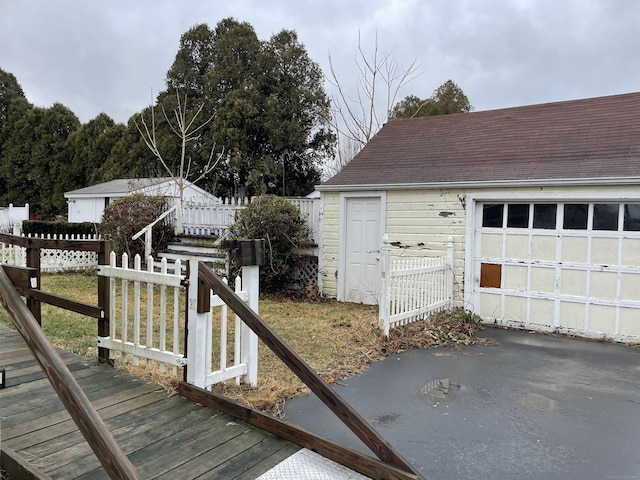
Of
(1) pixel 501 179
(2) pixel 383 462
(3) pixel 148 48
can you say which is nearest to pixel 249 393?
(2) pixel 383 462

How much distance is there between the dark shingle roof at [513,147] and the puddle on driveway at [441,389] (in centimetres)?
391

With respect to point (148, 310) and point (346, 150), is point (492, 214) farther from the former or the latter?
point (346, 150)

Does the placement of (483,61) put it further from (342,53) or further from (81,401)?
(81,401)

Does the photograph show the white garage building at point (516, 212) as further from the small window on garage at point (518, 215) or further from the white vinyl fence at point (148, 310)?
the white vinyl fence at point (148, 310)

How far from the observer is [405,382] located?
183 inches

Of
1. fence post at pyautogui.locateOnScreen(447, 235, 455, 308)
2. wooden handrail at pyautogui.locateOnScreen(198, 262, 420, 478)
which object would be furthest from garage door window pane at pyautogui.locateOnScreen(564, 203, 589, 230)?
wooden handrail at pyautogui.locateOnScreen(198, 262, 420, 478)

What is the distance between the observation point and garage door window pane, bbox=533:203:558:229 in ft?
23.4

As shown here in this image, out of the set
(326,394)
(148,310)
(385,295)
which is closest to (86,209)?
(385,295)

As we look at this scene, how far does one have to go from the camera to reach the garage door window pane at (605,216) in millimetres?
6668

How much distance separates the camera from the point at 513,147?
8133 mm

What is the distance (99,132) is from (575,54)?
2904 centimetres

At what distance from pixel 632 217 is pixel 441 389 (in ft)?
14.3

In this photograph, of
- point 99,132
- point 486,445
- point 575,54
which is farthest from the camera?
point 99,132

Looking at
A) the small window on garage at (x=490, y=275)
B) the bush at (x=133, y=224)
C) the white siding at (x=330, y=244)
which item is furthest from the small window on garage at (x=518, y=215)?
the bush at (x=133, y=224)
